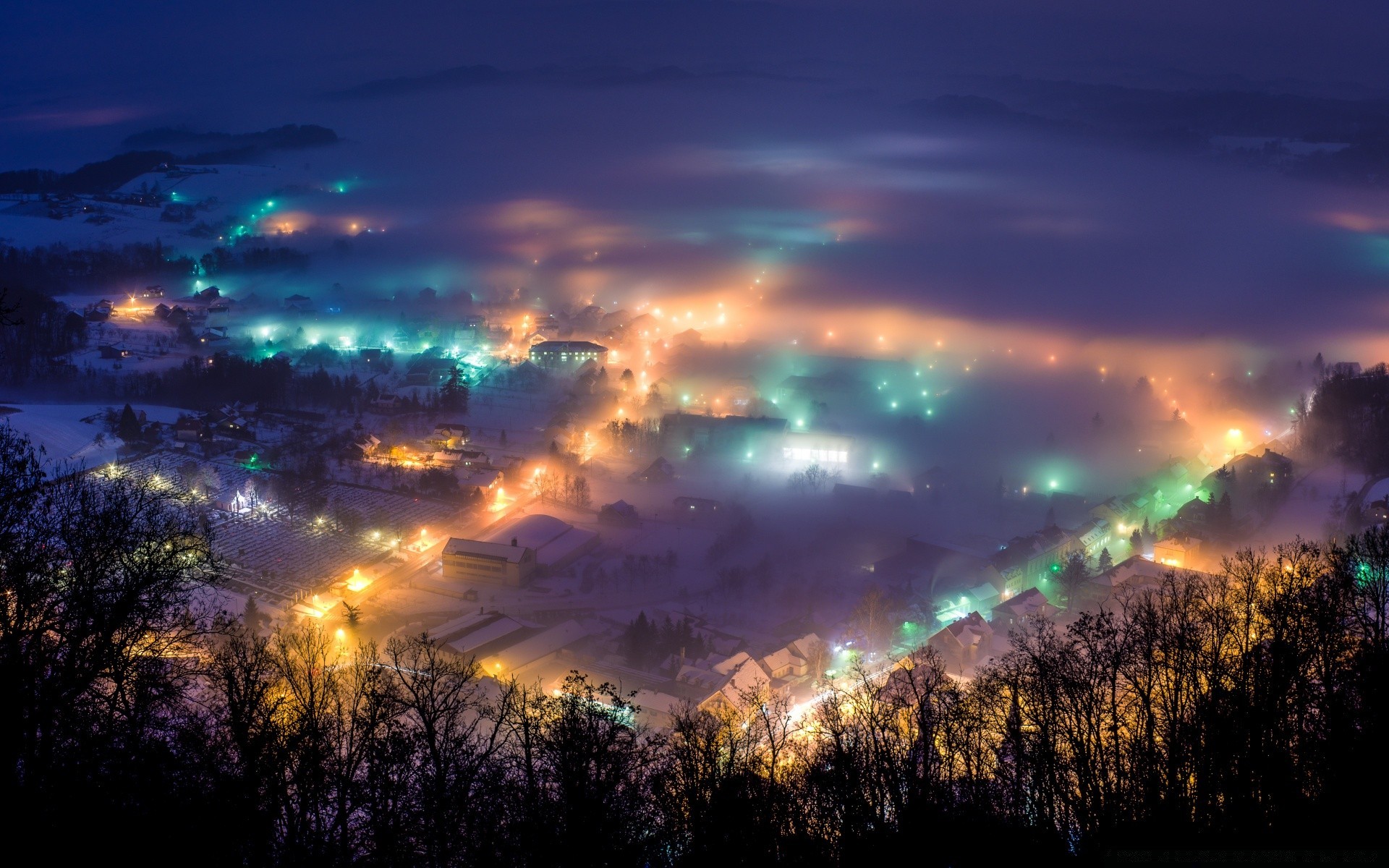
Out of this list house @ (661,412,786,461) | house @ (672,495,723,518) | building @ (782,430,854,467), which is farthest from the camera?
house @ (661,412,786,461)

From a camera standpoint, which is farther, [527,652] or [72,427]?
[72,427]

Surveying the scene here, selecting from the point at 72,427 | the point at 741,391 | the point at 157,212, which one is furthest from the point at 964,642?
the point at 157,212

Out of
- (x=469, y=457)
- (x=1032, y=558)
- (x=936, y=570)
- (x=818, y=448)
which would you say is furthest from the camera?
(x=818, y=448)

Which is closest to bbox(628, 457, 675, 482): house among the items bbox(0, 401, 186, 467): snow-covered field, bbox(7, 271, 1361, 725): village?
bbox(7, 271, 1361, 725): village

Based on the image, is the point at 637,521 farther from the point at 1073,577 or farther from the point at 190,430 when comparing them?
the point at 190,430

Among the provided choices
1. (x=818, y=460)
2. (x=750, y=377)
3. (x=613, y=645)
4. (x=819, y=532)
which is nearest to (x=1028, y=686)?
(x=613, y=645)

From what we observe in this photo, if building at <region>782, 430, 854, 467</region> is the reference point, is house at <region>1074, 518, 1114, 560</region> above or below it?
below

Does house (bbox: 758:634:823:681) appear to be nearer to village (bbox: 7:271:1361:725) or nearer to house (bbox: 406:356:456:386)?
village (bbox: 7:271:1361:725)
